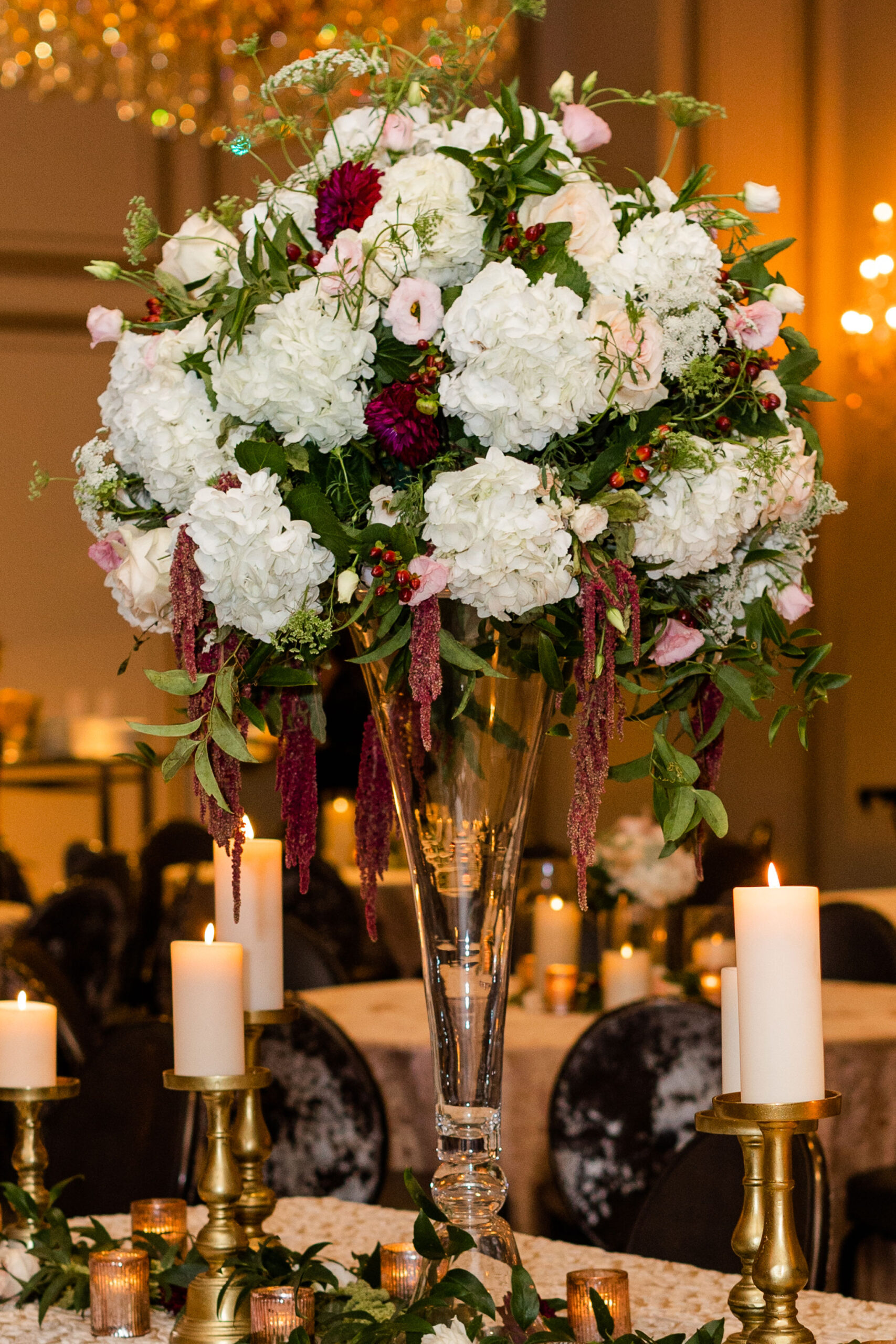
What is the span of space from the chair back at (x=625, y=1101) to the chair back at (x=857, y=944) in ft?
4.87

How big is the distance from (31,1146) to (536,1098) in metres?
1.46

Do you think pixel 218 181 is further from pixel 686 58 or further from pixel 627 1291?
pixel 627 1291

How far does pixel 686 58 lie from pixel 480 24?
86 centimetres

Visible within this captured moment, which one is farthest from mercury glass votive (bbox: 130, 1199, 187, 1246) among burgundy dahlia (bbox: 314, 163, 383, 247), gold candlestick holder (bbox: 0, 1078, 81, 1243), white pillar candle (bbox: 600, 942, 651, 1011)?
white pillar candle (bbox: 600, 942, 651, 1011)

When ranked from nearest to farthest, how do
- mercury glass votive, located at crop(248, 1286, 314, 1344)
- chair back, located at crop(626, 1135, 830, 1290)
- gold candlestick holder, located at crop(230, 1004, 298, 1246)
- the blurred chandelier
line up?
mercury glass votive, located at crop(248, 1286, 314, 1344) → gold candlestick holder, located at crop(230, 1004, 298, 1246) → chair back, located at crop(626, 1135, 830, 1290) → the blurred chandelier

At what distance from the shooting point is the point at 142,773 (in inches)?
275

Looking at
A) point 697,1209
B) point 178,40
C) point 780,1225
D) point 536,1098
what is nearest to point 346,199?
point 780,1225

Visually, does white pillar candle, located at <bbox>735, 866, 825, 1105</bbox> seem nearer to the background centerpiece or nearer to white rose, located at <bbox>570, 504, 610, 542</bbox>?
the background centerpiece

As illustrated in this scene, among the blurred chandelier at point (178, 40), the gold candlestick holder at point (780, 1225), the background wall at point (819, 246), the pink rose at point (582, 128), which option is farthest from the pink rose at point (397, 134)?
the background wall at point (819, 246)

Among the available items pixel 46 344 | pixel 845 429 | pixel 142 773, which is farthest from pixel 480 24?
pixel 142 773

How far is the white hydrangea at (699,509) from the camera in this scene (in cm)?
110

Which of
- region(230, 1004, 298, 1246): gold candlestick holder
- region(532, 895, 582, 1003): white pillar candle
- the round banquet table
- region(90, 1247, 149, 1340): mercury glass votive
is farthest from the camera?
region(532, 895, 582, 1003): white pillar candle

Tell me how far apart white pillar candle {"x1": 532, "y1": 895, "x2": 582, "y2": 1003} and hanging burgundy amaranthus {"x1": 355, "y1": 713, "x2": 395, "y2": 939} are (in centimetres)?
219

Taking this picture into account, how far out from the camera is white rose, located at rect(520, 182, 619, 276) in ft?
3.57
